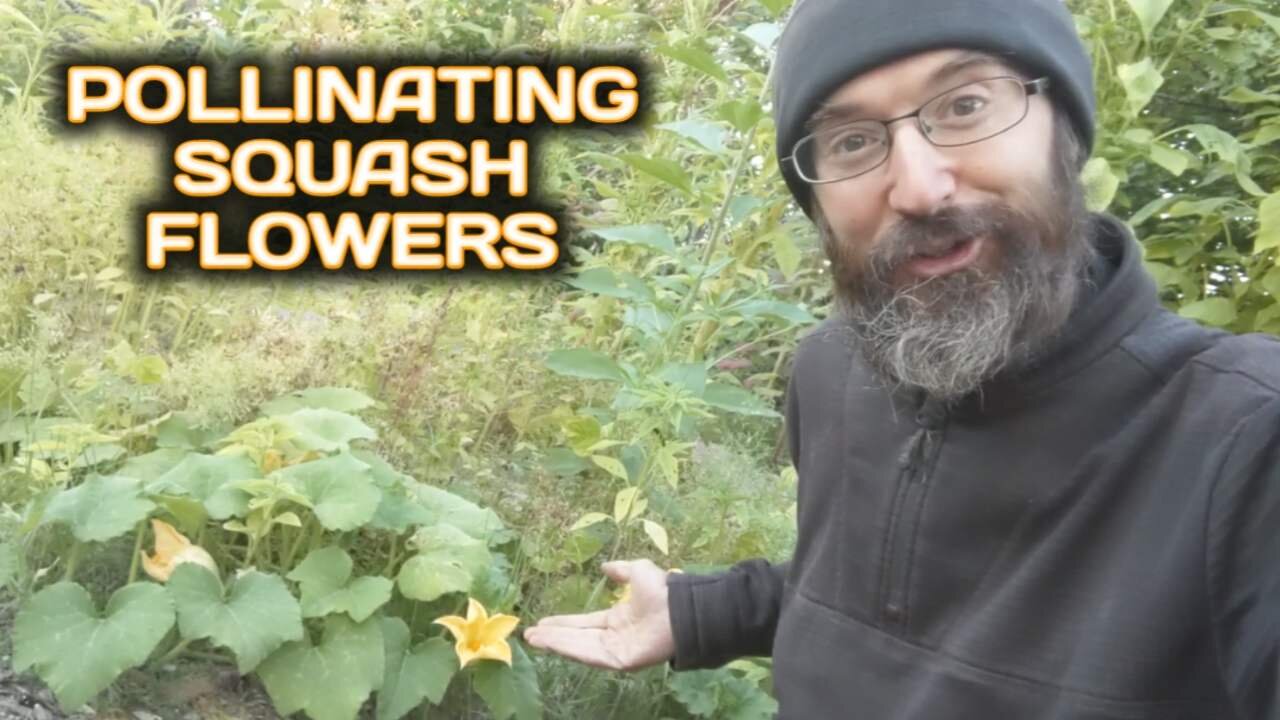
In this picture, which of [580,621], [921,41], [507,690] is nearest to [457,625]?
[507,690]

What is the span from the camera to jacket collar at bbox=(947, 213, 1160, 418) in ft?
4.31

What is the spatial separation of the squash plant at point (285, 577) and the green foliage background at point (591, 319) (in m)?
0.08

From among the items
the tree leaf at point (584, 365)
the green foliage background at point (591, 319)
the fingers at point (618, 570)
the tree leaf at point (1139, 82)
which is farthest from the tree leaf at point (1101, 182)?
the fingers at point (618, 570)

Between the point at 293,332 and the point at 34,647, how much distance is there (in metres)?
0.85

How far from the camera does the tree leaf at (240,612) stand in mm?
1628

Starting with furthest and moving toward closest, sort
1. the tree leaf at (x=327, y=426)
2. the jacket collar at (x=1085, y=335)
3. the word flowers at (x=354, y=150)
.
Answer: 1. the word flowers at (x=354, y=150)
2. the tree leaf at (x=327, y=426)
3. the jacket collar at (x=1085, y=335)

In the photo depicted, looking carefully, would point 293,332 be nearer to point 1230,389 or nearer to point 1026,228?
point 1026,228

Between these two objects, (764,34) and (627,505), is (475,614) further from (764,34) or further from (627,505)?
(764,34)

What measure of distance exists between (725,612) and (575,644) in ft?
0.79

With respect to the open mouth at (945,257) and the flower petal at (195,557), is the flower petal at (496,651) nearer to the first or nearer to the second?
the flower petal at (195,557)

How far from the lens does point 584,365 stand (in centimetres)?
211

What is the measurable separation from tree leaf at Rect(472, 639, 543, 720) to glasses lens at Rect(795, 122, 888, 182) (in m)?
0.84

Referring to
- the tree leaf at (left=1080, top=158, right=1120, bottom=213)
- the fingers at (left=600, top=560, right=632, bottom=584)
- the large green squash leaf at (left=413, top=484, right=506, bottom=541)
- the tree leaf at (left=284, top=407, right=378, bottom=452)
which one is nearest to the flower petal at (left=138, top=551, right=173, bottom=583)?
the tree leaf at (left=284, top=407, right=378, bottom=452)

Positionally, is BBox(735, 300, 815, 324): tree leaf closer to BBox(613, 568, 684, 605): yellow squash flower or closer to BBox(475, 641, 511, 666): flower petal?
BBox(613, 568, 684, 605): yellow squash flower
